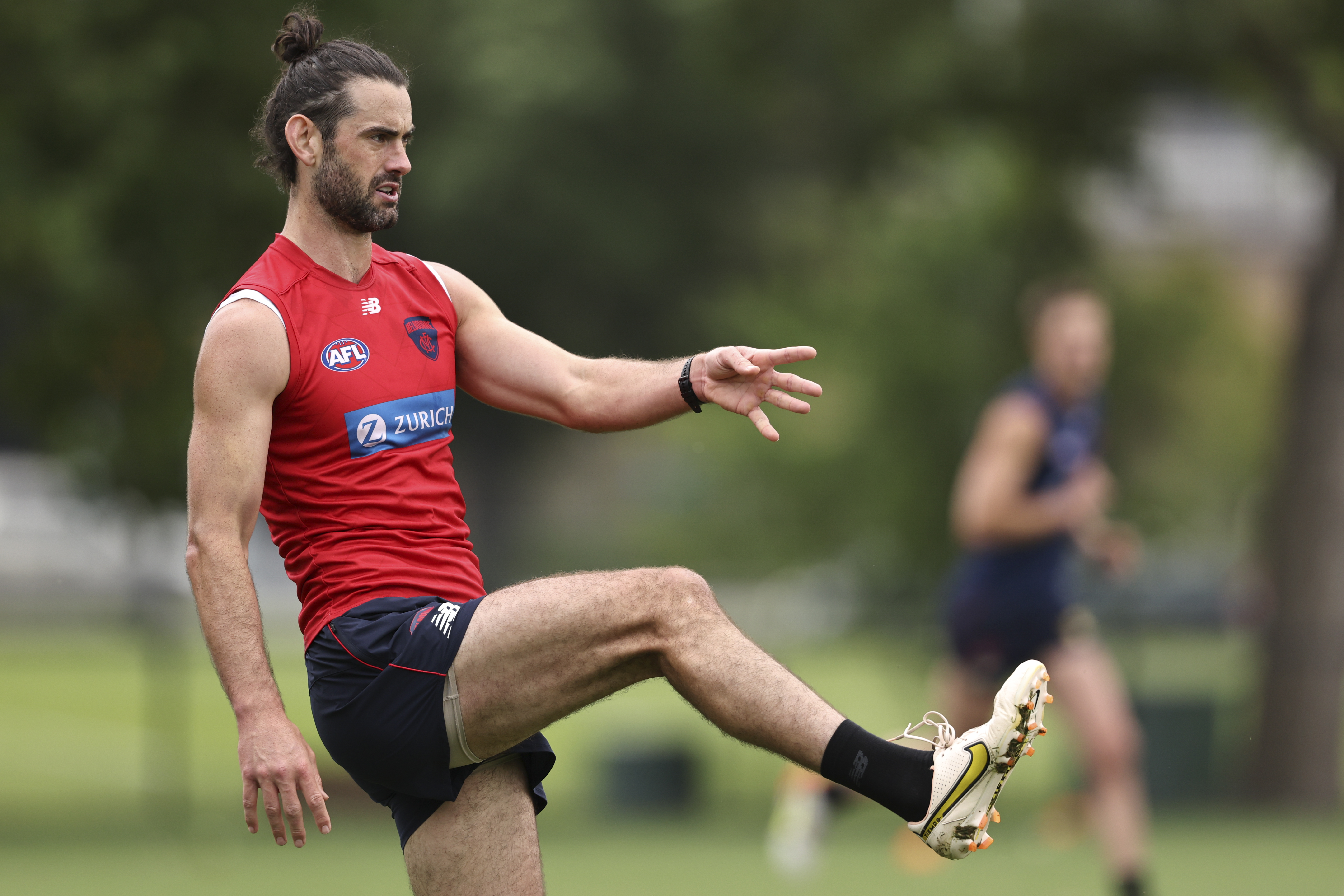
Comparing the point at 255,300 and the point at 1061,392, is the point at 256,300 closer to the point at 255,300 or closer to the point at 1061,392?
the point at 255,300

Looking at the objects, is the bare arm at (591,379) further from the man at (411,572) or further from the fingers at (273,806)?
the fingers at (273,806)

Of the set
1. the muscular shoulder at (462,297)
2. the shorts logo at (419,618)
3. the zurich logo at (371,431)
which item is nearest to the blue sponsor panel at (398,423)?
the zurich logo at (371,431)

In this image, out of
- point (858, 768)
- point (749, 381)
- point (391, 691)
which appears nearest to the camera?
point (858, 768)

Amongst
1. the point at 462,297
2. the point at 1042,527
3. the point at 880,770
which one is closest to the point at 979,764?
the point at 880,770

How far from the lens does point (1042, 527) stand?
814 cm

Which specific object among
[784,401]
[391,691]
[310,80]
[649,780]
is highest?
[310,80]

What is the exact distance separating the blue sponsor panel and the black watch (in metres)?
0.65

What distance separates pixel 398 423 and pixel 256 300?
1.67 feet

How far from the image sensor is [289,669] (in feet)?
81.1

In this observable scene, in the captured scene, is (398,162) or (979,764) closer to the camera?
(979,764)

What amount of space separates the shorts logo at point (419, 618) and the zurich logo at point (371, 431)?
50 centimetres

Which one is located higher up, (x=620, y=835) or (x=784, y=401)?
(x=784, y=401)

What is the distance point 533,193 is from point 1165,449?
18.2 m

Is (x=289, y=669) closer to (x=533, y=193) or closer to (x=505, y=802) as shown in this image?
(x=533, y=193)
